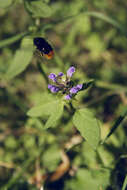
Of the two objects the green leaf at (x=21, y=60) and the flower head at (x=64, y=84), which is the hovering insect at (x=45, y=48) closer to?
the flower head at (x=64, y=84)

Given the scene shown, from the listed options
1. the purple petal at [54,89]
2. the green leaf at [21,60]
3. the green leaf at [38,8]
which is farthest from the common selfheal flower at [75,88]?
the green leaf at [38,8]

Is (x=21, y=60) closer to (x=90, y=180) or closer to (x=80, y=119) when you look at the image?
(x=80, y=119)

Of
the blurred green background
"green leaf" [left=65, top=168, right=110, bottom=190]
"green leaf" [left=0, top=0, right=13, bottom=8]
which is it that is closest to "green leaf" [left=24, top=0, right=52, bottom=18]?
the blurred green background

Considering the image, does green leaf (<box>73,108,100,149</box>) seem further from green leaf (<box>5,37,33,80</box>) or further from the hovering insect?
green leaf (<box>5,37,33,80</box>)

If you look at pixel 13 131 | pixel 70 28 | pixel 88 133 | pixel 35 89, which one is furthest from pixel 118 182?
pixel 70 28

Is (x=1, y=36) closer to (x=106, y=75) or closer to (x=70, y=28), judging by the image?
(x=70, y=28)

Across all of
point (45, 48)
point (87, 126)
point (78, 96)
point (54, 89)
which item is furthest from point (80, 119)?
point (45, 48)
